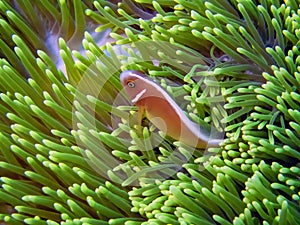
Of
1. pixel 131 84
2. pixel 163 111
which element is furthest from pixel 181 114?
pixel 131 84

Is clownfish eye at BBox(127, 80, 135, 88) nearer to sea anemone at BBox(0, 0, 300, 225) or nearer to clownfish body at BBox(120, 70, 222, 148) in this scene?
clownfish body at BBox(120, 70, 222, 148)

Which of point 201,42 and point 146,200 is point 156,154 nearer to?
point 146,200

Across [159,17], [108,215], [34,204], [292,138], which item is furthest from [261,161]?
[34,204]

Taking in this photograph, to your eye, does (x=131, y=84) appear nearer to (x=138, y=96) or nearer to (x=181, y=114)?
(x=138, y=96)

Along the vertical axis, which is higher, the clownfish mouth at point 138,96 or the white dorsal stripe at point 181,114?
the clownfish mouth at point 138,96

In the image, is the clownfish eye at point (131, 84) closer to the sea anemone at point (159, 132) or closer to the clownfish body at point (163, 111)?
the clownfish body at point (163, 111)

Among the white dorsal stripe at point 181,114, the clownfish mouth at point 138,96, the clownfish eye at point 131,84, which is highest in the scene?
the clownfish eye at point 131,84

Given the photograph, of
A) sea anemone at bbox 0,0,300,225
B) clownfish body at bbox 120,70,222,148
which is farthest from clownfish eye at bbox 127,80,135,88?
sea anemone at bbox 0,0,300,225

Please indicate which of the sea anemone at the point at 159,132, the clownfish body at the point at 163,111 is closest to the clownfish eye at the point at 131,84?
the clownfish body at the point at 163,111
